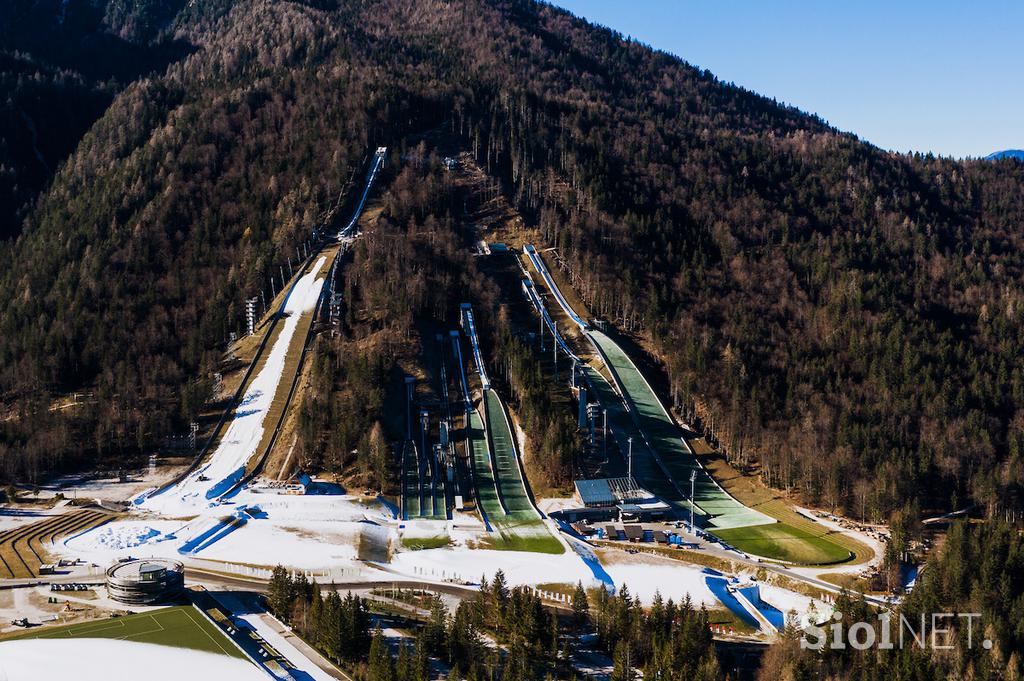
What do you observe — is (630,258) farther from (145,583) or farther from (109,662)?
(109,662)

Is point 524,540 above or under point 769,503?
under

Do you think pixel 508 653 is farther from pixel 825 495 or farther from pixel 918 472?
pixel 918 472

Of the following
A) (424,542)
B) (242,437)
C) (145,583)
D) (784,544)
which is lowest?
(145,583)

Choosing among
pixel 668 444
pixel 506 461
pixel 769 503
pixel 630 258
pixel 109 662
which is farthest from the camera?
pixel 630 258

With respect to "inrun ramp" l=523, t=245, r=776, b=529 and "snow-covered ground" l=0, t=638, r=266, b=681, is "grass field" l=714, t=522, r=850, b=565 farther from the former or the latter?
"snow-covered ground" l=0, t=638, r=266, b=681

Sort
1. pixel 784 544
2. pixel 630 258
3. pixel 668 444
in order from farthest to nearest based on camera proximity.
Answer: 1. pixel 630 258
2. pixel 668 444
3. pixel 784 544

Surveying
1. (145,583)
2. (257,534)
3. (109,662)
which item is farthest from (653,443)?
(109,662)
